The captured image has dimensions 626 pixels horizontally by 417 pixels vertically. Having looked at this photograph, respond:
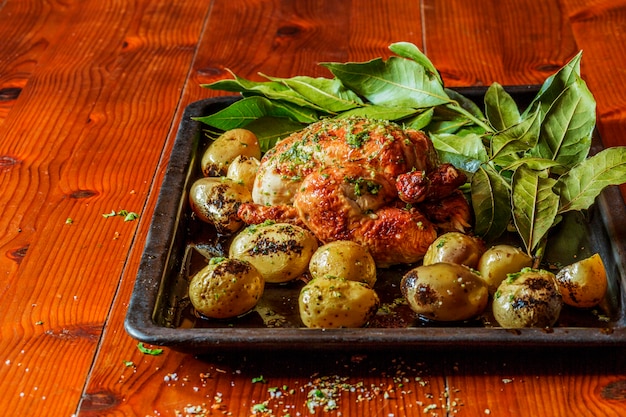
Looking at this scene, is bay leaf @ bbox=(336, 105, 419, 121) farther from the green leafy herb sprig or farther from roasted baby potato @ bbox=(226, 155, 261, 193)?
roasted baby potato @ bbox=(226, 155, 261, 193)

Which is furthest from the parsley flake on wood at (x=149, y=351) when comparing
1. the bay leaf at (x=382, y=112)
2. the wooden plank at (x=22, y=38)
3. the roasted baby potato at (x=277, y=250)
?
the wooden plank at (x=22, y=38)

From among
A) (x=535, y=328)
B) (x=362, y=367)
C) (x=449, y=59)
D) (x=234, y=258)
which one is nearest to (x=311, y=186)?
(x=234, y=258)

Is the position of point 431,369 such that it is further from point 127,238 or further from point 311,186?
point 127,238

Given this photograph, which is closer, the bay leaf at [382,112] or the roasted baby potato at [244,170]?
the roasted baby potato at [244,170]

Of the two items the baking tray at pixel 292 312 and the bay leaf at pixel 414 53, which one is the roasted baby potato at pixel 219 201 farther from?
the bay leaf at pixel 414 53

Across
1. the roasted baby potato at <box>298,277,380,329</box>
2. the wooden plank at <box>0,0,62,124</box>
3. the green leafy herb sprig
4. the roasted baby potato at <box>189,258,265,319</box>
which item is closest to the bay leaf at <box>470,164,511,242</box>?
the green leafy herb sprig

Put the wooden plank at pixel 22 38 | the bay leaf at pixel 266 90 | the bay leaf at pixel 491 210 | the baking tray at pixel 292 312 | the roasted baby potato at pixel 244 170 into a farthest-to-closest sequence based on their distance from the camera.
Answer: the wooden plank at pixel 22 38 < the bay leaf at pixel 266 90 < the roasted baby potato at pixel 244 170 < the bay leaf at pixel 491 210 < the baking tray at pixel 292 312
